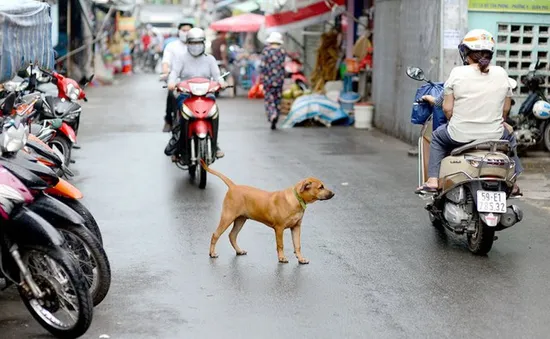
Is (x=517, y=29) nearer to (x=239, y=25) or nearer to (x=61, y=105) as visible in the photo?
(x=61, y=105)

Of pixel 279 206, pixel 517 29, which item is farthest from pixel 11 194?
pixel 517 29

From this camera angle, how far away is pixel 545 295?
668cm

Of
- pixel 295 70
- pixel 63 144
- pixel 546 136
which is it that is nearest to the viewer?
pixel 63 144

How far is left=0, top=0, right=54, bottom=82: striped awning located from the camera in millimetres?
8406

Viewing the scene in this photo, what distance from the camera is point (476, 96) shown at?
7777 millimetres

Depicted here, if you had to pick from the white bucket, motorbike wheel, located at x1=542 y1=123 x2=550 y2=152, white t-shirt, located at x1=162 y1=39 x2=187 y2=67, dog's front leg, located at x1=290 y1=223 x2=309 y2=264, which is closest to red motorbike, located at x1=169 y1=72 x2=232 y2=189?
white t-shirt, located at x1=162 y1=39 x2=187 y2=67

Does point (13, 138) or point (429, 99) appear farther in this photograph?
point (429, 99)

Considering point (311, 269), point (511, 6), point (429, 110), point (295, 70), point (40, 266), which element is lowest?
point (311, 269)

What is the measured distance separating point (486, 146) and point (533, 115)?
6.28m

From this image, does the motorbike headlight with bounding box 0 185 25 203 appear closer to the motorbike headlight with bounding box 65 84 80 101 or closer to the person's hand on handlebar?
the person's hand on handlebar

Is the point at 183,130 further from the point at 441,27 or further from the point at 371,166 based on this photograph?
the point at 441,27

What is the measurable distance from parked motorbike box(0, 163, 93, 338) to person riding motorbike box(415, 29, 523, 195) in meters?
3.68

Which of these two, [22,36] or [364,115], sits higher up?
[22,36]

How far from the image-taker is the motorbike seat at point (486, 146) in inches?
304
